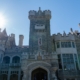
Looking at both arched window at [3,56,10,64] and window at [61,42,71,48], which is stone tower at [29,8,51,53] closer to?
window at [61,42,71,48]

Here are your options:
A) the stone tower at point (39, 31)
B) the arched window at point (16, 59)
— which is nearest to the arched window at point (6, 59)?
the arched window at point (16, 59)

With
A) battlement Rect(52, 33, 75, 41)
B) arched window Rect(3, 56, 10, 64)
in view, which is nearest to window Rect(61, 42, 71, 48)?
battlement Rect(52, 33, 75, 41)

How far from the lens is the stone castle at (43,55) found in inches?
688

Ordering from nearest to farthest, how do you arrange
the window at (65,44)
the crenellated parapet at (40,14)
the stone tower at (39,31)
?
the stone tower at (39,31) < the window at (65,44) < the crenellated parapet at (40,14)

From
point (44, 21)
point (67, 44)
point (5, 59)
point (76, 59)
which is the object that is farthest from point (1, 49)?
point (76, 59)

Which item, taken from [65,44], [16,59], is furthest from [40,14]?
[16,59]

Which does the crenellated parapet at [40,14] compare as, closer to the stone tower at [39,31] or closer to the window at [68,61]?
the stone tower at [39,31]

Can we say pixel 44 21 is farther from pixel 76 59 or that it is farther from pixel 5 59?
pixel 5 59

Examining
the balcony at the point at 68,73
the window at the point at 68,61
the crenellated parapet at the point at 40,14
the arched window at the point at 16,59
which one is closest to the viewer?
the balcony at the point at 68,73

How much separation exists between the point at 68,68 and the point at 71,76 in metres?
1.47

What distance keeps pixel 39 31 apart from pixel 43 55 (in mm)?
6895

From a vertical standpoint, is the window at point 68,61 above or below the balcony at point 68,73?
above

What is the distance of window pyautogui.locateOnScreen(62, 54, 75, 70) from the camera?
20812 mm

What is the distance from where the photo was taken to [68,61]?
21344 millimetres
